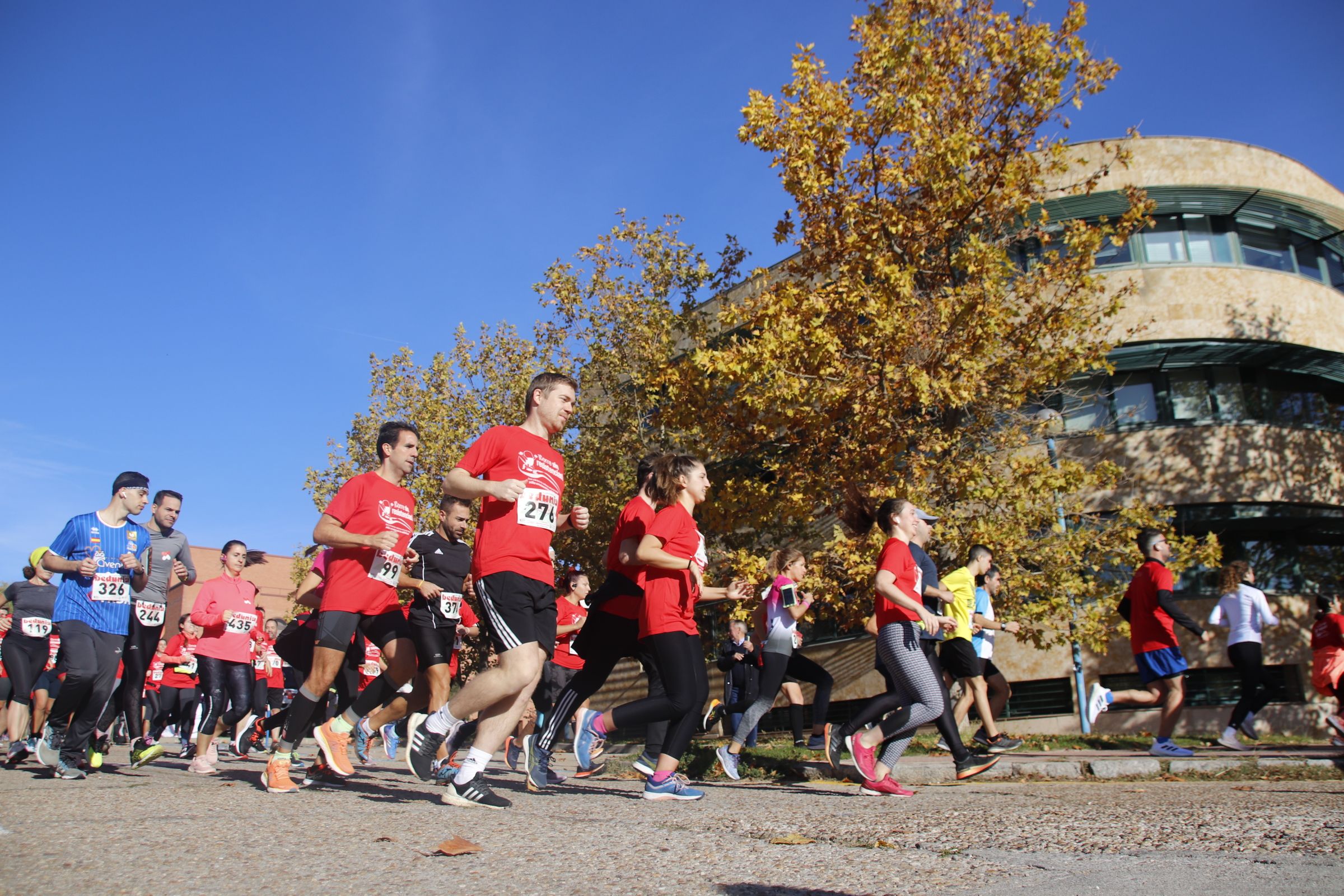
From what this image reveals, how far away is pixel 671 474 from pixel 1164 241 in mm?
16157

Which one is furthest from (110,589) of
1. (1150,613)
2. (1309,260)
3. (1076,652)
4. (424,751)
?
(1309,260)

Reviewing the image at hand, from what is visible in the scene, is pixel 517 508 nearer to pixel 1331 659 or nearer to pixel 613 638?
pixel 613 638

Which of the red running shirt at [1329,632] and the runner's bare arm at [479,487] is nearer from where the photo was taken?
the runner's bare arm at [479,487]

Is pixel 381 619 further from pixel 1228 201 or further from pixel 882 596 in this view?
pixel 1228 201

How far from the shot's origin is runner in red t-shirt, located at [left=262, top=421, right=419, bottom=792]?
216 inches

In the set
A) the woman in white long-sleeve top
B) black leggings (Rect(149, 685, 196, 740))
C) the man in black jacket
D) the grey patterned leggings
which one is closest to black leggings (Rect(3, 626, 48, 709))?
black leggings (Rect(149, 685, 196, 740))

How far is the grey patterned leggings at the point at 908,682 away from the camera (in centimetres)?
599

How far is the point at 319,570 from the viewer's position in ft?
24.3

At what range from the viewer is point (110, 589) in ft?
22.0

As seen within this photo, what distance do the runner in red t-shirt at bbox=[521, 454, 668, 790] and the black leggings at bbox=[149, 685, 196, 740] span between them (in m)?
7.45

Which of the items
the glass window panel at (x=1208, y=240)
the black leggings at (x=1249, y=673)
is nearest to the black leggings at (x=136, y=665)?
the black leggings at (x=1249, y=673)

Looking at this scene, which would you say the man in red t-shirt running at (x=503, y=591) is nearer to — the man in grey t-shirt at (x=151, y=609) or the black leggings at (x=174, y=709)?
the man in grey t-shirt at (x=151, y=609)

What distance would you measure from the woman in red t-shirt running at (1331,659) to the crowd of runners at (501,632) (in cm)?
3

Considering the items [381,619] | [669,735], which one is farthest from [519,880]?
[381,619]
